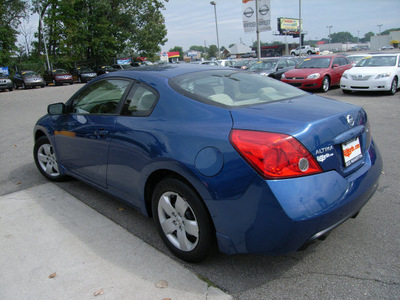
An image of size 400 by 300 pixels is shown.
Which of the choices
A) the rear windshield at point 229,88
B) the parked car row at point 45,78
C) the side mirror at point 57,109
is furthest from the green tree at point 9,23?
the rear windshield at point 229,88

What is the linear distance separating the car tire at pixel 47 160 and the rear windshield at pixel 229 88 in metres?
2.39

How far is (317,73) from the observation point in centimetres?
1370

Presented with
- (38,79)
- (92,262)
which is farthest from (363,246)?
(38,79)

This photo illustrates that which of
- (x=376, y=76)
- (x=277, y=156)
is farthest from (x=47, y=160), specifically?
(x=376, y=76)

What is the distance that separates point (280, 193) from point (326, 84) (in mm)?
13176

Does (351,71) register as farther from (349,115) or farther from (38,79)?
(38,79)

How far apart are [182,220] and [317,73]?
12654 mm

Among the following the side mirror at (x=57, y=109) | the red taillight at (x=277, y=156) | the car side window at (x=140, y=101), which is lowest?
the red taillight at (x=277, y=156)

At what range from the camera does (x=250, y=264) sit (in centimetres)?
264

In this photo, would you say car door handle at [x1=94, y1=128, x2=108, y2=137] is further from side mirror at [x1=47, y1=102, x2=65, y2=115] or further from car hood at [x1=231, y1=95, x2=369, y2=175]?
car hood at [x1=231, y1=95, x2=369, y2=175]

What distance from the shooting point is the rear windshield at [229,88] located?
2.74 metres

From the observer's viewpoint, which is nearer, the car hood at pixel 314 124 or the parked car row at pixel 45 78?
the car hood at pixel 314 124

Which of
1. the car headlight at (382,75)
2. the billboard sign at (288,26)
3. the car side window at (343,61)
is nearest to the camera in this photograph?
the car headlight at (382,75)

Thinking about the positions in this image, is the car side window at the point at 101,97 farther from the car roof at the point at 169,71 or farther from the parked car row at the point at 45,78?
the parked car row at the point at 45,78
